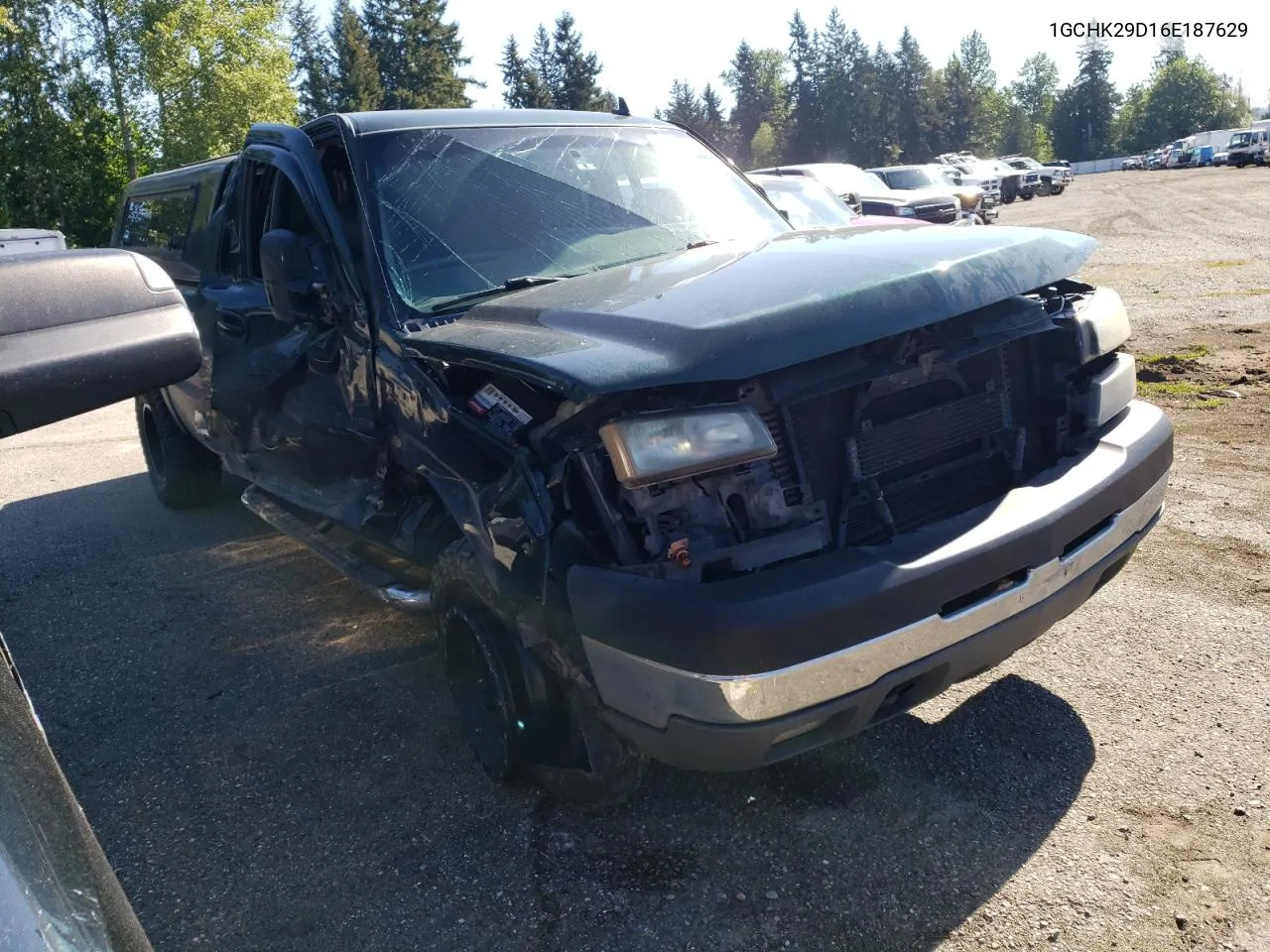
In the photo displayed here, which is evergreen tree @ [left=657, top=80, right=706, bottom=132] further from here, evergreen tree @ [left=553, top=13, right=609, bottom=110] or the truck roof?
the truck roof

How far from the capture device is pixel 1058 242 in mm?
3166

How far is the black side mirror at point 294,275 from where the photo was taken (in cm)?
367

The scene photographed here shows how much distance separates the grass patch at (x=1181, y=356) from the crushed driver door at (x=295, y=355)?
6.34 metres

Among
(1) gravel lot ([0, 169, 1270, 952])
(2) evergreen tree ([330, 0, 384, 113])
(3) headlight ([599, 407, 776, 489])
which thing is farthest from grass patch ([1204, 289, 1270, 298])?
(2) evergreen tree ([330, 0, 384, 113])

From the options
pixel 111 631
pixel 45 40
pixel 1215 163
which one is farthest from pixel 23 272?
pixel 1215 163

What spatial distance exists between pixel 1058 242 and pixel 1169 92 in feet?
359

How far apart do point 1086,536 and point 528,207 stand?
2.23 metres

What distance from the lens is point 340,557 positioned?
13.3 ft

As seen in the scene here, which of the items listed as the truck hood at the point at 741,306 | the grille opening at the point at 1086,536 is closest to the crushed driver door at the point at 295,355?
the truck hood at the point at 741,306

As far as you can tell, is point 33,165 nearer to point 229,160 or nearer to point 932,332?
point 229,160

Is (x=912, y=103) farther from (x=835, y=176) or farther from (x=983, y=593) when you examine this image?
(x=983, y=593)

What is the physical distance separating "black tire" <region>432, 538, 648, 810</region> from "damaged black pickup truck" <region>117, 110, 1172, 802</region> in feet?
0.04

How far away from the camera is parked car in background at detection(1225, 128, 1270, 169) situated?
51.4 meters

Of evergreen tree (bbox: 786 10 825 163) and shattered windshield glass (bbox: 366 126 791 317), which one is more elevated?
evergreen tree (bbox: 786 10 825 163)
